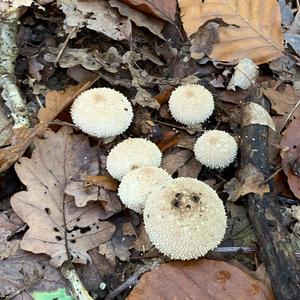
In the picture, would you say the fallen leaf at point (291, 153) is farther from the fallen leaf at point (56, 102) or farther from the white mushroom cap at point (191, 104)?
the fallen leaf at point (56, 102)

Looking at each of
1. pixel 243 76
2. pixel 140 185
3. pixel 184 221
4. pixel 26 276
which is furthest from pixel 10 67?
pixel 184 221

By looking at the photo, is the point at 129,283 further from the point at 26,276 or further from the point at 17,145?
the point at 17,145

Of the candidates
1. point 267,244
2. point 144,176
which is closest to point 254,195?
point 267,244

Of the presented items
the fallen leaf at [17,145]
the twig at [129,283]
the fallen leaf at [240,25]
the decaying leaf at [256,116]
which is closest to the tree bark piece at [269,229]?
the decaying leaf at [256,116]

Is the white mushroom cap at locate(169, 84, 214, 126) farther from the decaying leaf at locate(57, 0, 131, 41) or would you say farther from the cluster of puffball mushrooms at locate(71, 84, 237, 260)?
the decaying leaf at locate(57, 0, 131, 41)

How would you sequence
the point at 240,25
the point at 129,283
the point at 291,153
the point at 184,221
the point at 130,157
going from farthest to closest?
the point at 240,25
the point at 291,153
the point at 130,157
the point at 129,283
the point at 184,221

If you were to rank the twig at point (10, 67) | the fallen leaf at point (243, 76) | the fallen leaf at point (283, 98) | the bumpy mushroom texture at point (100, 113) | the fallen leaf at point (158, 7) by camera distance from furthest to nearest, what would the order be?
the fallen leaf at point (158, 7), the fallen leaf at point (243, 76), the fallen leaf at point (283, 98), the twig at point (10, 67), the bumpy mushroom texture at point (100, 113)
